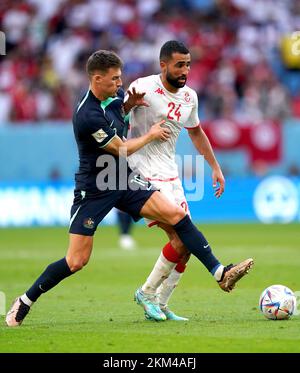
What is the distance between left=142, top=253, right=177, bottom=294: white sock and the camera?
9.39 m

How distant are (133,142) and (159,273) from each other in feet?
4.45

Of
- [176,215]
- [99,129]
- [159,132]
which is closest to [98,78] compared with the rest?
[99,129]

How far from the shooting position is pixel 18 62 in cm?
2555

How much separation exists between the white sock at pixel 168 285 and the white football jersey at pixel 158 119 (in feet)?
3.10

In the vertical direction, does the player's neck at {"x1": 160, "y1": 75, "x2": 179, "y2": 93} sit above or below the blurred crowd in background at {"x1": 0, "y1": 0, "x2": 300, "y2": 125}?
below

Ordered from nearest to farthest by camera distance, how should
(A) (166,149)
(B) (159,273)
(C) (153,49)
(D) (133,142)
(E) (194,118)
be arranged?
(D) (133,142) < (B) (159,273) < (A) (166,149) < (E) (194,118) < (C) (153,49)

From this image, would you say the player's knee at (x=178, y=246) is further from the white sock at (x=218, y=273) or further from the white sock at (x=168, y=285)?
the white sock at (x=218, y=273)

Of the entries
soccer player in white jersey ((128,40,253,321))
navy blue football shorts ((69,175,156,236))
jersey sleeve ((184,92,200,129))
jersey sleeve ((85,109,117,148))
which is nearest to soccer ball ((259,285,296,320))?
soccer player in white jersey ((128,40,253,321))

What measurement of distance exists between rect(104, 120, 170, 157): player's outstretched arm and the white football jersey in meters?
0.52

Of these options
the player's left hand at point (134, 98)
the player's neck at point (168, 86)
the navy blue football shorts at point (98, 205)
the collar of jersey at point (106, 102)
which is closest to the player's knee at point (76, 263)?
the navy blue football shorts at point (98, 205)

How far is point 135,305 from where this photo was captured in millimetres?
10766

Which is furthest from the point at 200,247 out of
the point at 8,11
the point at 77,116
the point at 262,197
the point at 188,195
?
the point at 8,11

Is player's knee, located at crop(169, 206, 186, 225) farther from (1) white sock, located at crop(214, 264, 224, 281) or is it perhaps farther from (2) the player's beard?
(2) the player's beard

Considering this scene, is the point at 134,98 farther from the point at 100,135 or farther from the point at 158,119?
the point at 100,135
